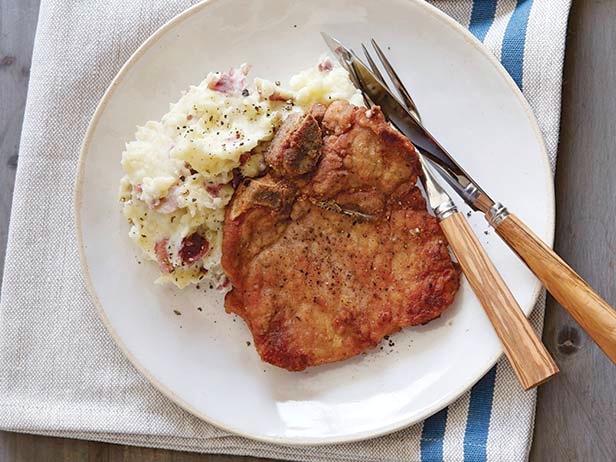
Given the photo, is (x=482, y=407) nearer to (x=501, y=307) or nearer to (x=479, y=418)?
(x=479, y=418)

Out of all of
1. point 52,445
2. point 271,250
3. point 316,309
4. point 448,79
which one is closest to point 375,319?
point 316,309

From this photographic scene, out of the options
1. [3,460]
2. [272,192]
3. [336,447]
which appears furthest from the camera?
[3,460]

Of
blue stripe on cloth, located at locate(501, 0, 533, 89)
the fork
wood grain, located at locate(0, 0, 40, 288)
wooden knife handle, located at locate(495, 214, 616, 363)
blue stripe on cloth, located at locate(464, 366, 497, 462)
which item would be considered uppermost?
blue stripe on cloth, located at locate(501, 0, 533, 89)

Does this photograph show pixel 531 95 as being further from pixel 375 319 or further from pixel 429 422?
pixel 429 422

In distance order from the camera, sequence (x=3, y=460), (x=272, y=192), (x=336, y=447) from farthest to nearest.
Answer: (x=3, y=460) → (x=336, y=447) → (x=272, y=192)

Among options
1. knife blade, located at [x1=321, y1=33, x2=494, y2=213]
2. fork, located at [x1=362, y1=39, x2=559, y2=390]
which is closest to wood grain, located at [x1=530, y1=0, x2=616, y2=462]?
fork, located at [x1=362, y1=39, x2=559, y2=390]

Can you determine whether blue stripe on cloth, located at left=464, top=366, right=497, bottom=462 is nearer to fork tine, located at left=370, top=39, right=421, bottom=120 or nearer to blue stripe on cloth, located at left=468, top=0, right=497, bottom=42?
fork tine, located at left=370, top=39, right=421, bottom=120
